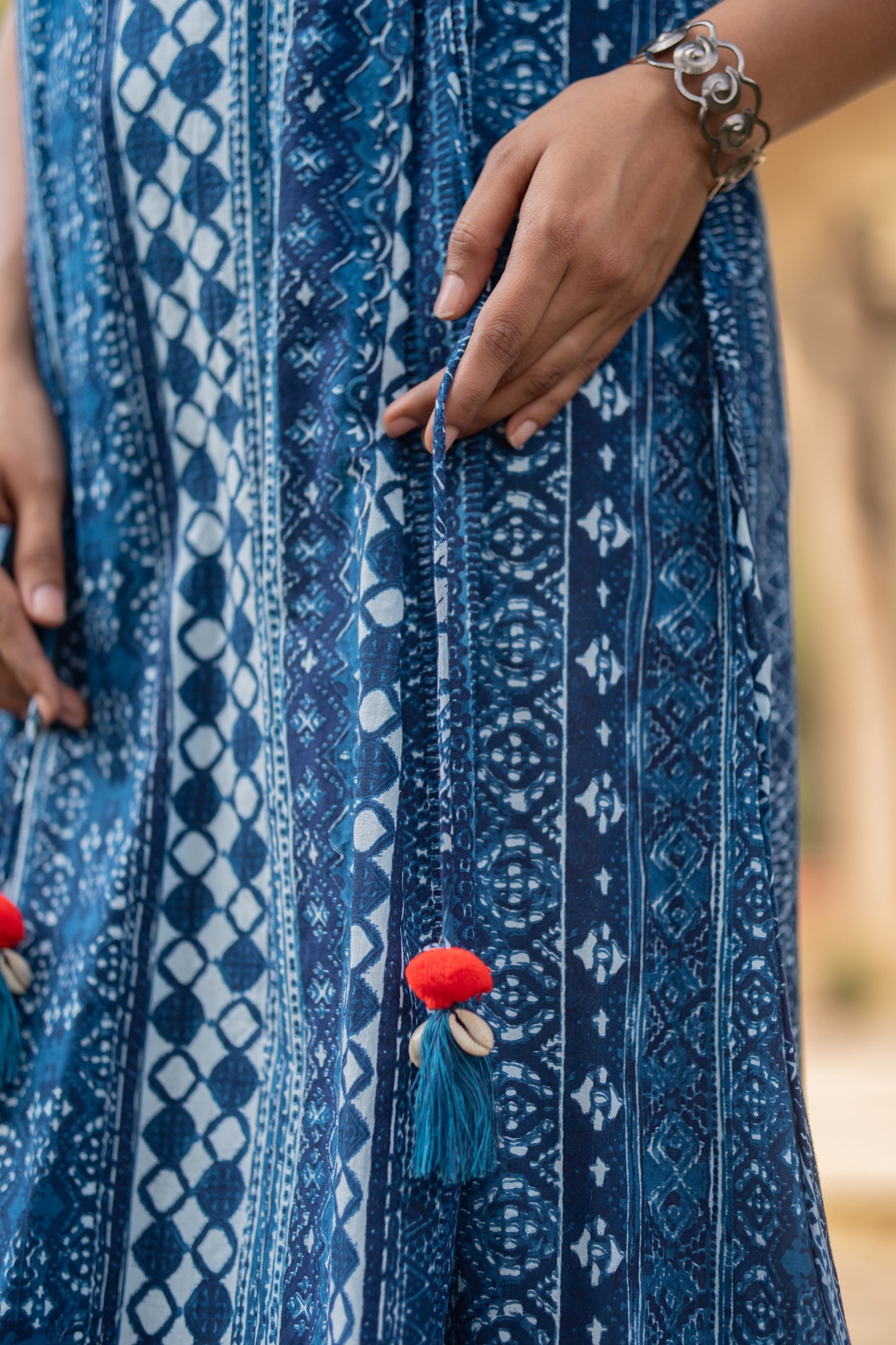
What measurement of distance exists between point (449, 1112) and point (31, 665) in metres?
0.44

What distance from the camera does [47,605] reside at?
0.72 metres

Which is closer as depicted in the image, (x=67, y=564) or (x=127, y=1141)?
(x=127, y=1141)

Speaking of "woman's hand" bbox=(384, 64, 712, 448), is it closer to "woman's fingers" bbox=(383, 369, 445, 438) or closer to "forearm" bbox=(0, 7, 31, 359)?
"woman's fingers" bbox=(383, 369, 445, 438)

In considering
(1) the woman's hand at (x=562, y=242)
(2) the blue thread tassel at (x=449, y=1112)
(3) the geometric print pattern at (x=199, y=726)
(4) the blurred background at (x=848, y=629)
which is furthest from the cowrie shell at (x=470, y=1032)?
(4) the blurred background at (x=848, y=629)

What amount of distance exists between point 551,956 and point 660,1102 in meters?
0.11

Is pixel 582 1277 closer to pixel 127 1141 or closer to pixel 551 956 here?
pixel 551 956

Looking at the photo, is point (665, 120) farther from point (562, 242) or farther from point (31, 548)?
point (31, 548)

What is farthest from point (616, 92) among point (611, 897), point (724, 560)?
point (611, 897)

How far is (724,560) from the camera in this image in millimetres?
617

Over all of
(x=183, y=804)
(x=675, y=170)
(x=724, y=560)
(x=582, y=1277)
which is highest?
(x=675, y=170)

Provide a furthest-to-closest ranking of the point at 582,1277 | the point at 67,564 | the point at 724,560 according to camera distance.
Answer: the point at 67,564 < the point at 724,560 < the point at 582,1277

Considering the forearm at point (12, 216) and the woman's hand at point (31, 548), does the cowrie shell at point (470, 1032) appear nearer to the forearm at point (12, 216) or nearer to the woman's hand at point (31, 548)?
the woman's hand at point (31, 548)

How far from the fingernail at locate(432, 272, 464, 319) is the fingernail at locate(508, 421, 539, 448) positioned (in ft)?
0.24

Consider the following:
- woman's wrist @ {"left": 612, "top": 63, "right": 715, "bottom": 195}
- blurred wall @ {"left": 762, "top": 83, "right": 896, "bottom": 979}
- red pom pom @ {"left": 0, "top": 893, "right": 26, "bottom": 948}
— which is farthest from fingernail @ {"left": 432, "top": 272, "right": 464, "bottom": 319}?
blurred wall @ {"left": 762, "top": 83, "right": 896, "bottom": 979}
